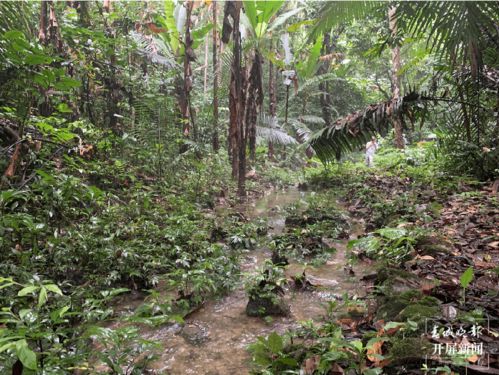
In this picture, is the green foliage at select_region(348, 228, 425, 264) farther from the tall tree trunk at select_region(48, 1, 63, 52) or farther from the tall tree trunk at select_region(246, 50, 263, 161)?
the tall tree trunk at select_region(48, 1, 63, 52)

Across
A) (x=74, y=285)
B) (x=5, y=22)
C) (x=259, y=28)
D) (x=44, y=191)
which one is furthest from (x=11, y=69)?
→ (x=259, y=28)

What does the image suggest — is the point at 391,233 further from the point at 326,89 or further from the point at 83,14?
the point at 326,89

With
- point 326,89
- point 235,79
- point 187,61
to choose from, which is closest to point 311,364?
point 235,79

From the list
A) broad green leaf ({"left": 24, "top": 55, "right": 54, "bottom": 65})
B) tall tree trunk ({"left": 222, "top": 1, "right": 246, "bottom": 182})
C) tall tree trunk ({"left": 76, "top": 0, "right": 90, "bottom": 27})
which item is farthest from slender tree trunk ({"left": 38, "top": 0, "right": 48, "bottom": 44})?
broad green leaf ({"left": 24, "top": 55, "right": 54, "bottom": 65})

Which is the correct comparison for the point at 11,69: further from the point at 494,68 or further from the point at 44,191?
the point at 494,68

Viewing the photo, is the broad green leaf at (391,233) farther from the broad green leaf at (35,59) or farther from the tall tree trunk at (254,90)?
the tall tree trunk at (254,90)

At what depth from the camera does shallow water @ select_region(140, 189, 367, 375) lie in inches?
98.7

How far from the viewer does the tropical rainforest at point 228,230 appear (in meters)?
2.07

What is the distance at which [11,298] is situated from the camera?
2.71 meters

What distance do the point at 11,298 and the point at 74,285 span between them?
0.73 m

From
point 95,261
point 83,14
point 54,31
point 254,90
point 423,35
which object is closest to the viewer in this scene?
point 95,261

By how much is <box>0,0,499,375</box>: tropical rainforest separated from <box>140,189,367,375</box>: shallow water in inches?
0.6

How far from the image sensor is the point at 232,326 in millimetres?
2998

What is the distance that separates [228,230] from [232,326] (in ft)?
7.51
